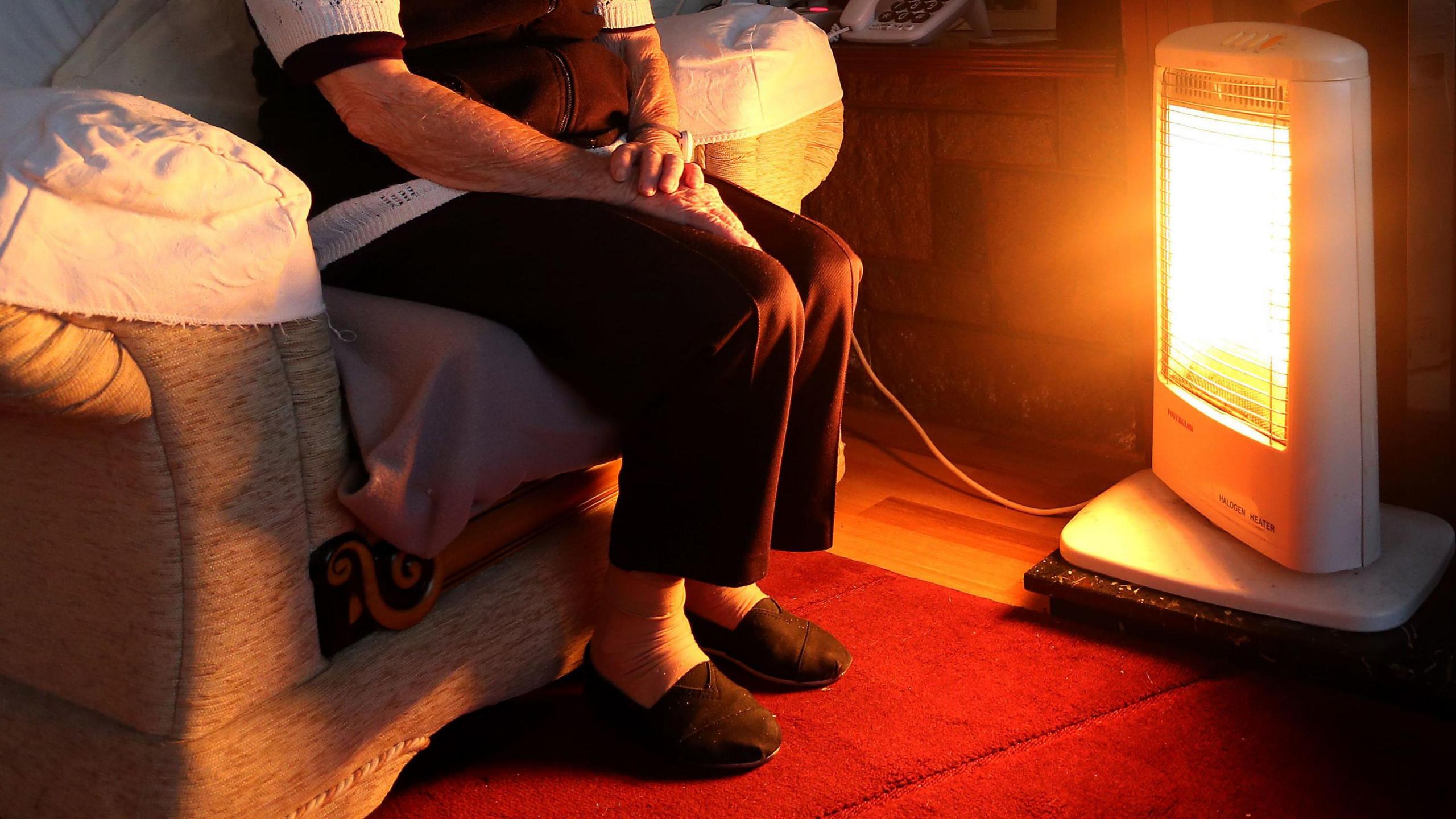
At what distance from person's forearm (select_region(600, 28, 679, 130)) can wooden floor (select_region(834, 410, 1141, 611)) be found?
674mm

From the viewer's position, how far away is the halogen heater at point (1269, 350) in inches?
48.9

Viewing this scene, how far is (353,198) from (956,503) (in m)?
1.06

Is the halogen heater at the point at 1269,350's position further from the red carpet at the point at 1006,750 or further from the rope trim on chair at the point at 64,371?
the rope trim on chair at the point at 64,371

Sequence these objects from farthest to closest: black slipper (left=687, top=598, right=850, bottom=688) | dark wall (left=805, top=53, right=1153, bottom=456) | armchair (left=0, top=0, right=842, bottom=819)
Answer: dark wall (left=805, top=53, right=1153, bottom=456) < black slipper (left=687, top=598, right=850, bottom=688) < armchair (left=0, top=0, right=842, bottom=819)

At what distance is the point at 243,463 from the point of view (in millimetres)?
993

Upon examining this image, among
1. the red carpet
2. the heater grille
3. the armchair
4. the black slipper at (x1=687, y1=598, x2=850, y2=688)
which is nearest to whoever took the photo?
the armchair

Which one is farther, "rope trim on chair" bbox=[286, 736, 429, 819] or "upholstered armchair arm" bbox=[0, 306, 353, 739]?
"rope trim on chair" bbox=[286, 736, 429, 819]

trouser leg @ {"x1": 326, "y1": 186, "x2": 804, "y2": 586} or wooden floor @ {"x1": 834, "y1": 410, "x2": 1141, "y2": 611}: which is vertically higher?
trouser leg @ {"x1": 326, "y1": 186, "x2": 804, "y2": 586}

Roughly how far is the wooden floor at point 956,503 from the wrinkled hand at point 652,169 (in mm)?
670

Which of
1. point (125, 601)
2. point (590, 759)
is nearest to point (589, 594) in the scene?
point (590, 759)

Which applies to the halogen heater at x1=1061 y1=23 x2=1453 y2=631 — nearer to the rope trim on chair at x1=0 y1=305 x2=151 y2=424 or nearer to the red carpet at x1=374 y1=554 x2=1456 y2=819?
the red carpet at x1=374 y1=554 x2=1456 y2=819

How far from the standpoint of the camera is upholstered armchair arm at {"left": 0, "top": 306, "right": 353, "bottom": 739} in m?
0.94

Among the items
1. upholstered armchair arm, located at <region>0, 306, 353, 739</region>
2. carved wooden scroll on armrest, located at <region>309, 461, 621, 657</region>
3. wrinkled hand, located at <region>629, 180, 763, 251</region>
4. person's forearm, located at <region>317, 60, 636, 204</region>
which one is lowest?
carved wooden scroll on armrest, located at <region>309, 461, 621, 657</region>

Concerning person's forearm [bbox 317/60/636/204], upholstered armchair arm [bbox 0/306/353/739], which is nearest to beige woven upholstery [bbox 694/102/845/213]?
person's forearm [bbox 317/60/636/204]
